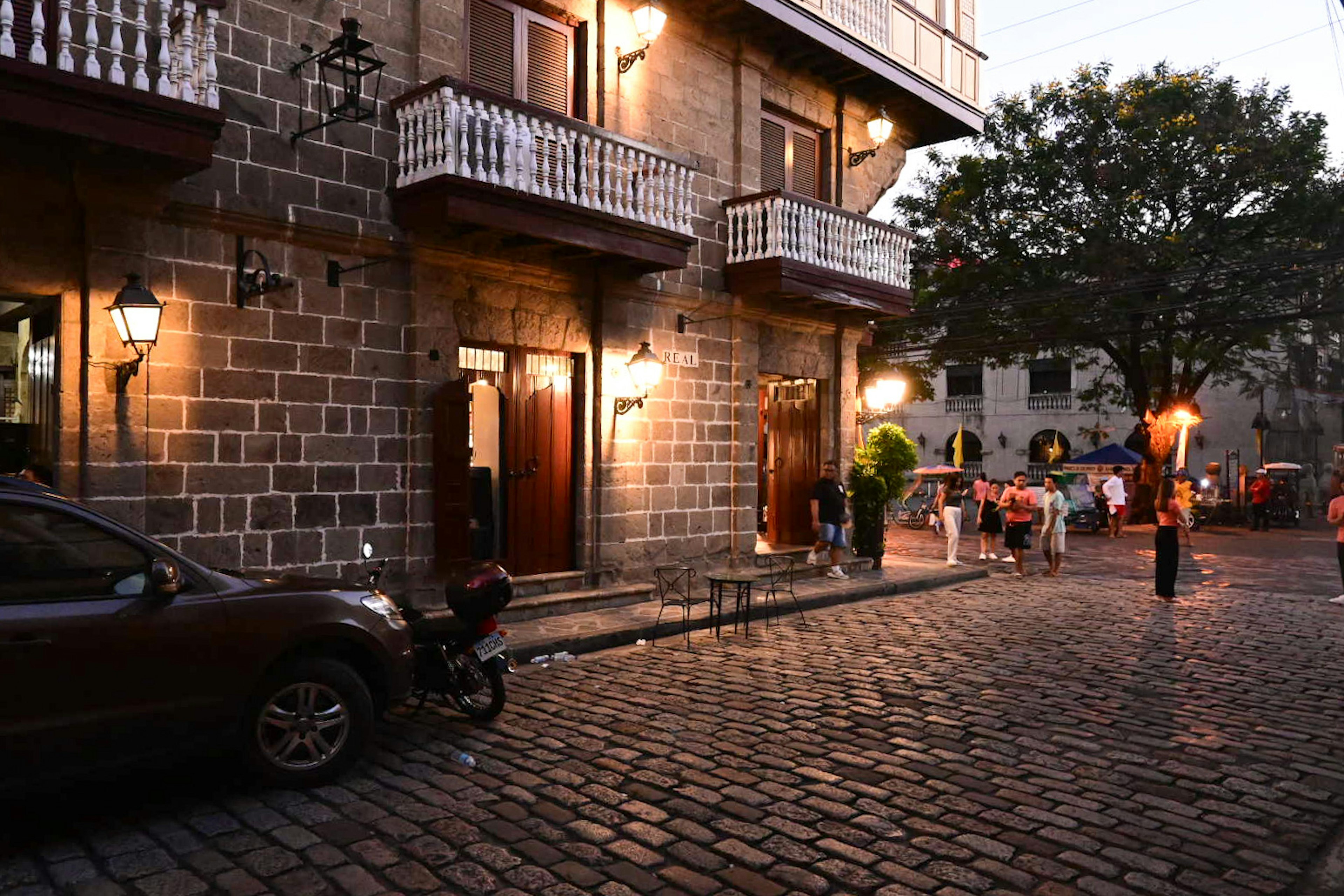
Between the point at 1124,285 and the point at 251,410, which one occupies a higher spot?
the point at 1124,285

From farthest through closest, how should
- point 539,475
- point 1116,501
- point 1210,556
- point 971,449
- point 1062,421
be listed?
point 971,449
point 1062,421
point 1116,501
point 1210,556
point 539,475

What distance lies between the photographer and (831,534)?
47.8ft

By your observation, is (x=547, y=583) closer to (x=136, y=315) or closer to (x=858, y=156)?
(x=136, y=315)

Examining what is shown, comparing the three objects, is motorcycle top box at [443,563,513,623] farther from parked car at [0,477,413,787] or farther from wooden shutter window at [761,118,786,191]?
wooden shutter window at [761,118,786,191]

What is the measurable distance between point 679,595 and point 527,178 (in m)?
5.54

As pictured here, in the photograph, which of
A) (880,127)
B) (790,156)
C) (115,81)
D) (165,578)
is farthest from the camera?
(880,127)

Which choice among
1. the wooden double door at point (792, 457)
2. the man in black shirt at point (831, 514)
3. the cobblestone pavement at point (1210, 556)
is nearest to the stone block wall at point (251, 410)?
the man in black shirt at point (831, 514)

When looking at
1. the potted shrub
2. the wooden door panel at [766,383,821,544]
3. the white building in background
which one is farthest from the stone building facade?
the white building in background

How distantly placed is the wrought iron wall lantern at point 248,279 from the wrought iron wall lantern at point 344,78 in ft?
4.04

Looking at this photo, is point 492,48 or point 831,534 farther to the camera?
point 831,534

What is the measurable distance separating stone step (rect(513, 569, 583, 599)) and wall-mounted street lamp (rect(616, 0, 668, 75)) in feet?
21.1

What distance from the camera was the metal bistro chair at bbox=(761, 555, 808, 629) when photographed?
431 inches

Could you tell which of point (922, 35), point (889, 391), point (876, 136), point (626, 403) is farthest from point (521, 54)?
point (889, 391)

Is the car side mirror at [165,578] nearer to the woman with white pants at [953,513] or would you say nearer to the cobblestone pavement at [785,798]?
the cobblestone pavement at [785,798]
